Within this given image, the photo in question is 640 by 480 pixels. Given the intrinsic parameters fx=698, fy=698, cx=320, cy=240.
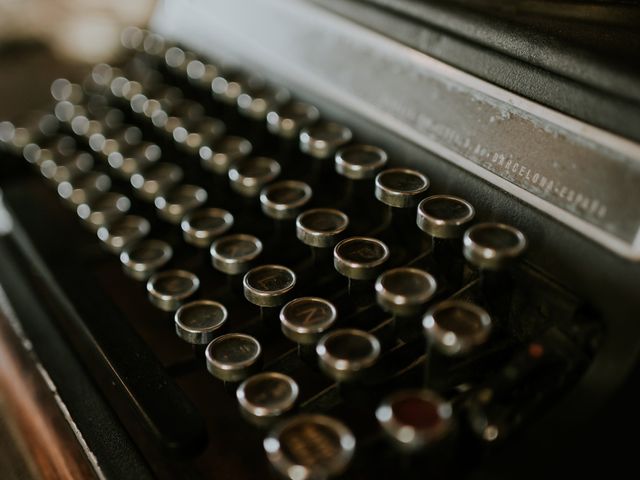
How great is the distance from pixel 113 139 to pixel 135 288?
0.42m

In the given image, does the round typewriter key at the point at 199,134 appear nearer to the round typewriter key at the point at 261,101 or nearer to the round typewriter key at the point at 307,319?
the round typewriter key at the point at 261,101

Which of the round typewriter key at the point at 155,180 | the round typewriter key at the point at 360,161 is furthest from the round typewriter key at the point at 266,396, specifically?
the round typewriter key at the point at 155,180

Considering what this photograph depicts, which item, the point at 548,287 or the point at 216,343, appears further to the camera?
the point at 216,343

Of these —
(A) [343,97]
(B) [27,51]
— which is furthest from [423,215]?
(B) [27,51]

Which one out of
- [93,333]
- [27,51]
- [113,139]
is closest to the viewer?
[93,333]

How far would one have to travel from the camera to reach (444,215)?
3.01ft

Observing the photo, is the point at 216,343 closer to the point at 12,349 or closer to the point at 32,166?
the point at 12,349

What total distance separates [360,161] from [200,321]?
1.15 feet

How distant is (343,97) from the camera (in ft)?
4.13

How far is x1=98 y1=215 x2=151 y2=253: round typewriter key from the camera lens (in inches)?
50.1

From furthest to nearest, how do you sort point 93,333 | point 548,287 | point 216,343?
point 93,333, point 216,343, point 548,287

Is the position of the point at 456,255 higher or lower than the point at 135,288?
higher

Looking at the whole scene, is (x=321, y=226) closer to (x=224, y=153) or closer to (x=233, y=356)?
(x=233, y=356)

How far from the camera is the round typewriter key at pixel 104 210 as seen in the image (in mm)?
1360
